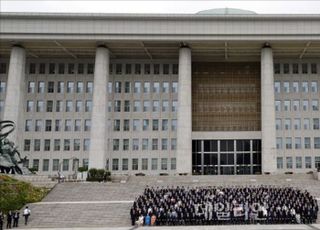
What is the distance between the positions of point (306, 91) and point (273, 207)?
33.4 meters

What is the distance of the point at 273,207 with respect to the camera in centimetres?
2594

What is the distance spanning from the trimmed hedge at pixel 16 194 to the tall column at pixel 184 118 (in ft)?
57.3

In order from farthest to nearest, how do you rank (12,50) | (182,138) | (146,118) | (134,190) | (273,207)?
(146,118) → (12,50) → (182,138) → (134,190) → (273,207)

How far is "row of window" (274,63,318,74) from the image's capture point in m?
56.4

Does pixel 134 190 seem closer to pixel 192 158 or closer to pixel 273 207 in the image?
pixel 273 207

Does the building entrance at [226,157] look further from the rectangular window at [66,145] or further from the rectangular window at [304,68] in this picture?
the rectangular window at [66,145]

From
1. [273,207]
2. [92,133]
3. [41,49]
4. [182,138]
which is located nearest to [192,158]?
[182,138]

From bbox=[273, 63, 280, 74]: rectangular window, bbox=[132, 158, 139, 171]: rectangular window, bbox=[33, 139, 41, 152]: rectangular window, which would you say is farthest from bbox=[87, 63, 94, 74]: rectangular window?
bbox=[273, 63, 280, 74]: rectangular window

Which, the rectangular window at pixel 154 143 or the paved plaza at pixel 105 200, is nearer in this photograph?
the paved plaza at pixel 105 200

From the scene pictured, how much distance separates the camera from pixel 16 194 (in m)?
31.7

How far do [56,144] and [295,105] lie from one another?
30034 millimetres

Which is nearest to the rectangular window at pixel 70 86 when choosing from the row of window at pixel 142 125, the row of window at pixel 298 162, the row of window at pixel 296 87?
the row of window at pixel 142 125

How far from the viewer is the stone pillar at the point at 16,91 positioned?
5050cm

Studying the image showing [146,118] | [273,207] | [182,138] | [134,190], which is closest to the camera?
[273,207]
